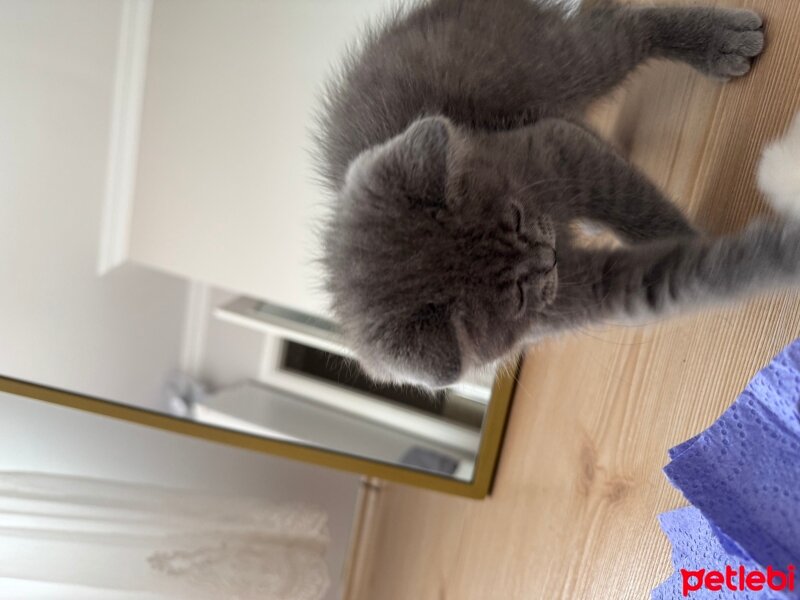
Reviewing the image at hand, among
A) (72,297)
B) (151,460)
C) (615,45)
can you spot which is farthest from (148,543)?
(615,45)

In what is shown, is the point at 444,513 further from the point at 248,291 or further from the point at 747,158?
the point at 747,158

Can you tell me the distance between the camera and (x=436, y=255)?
564mm

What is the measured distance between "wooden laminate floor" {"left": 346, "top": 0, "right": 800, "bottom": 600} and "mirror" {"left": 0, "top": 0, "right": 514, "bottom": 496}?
201 mm

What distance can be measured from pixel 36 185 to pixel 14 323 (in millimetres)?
278

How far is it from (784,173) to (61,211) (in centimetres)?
133

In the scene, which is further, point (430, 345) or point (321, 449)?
point (321, 449)

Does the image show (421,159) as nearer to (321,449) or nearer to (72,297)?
(321,449)

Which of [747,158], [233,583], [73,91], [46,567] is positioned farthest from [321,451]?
[73,91]

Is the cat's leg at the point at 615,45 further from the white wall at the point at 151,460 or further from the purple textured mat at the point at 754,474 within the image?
the white wall at the point at 151,460

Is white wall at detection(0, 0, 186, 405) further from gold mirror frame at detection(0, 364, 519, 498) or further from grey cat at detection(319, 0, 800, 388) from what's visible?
grey cat at detection(319, 0, 800, 388)

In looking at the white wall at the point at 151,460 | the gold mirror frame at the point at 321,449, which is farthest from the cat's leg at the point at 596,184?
the white wall at the point at 151,460

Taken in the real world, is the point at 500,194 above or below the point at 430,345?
above

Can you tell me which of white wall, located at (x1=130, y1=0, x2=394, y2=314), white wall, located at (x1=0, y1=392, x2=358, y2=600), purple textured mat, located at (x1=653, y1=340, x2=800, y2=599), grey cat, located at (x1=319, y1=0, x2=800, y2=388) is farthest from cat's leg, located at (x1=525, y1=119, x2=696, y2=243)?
white wall, located at (x1=0, y1=392, x2=358, y2=600)

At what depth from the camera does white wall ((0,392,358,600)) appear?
113 centimetres
